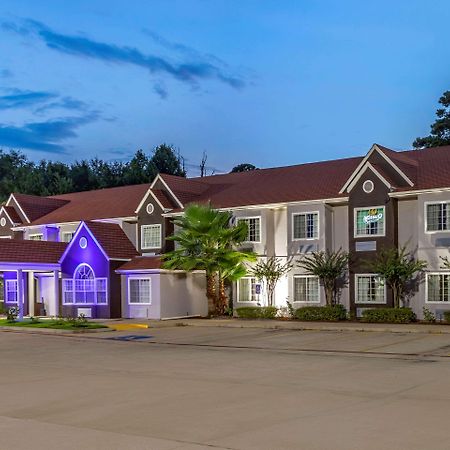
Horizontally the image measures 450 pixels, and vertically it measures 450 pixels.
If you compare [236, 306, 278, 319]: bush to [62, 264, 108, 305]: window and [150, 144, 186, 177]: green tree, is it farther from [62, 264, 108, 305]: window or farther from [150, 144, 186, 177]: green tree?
[150, 144, 186, 177]: green tree

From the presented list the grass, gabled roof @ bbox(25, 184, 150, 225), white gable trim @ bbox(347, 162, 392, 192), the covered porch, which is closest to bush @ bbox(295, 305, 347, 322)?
white gable trim @ bbox(347, 162, 392, 192)

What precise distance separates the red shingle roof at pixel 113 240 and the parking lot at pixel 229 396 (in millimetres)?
17332

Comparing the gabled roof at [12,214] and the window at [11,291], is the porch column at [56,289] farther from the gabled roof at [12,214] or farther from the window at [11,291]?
the gabled roof at [12,214]

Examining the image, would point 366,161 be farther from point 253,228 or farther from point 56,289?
point 56,289

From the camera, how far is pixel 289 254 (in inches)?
1500

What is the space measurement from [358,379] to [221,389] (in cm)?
314

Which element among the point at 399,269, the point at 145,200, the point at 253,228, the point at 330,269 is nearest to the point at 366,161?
the point at 330,269

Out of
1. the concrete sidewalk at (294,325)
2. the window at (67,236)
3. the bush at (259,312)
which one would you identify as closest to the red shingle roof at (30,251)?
the window at (67,236)

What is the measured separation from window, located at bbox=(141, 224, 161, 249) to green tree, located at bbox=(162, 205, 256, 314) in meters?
4.04

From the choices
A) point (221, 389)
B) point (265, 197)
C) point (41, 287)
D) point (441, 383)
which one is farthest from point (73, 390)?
point (41, 287)

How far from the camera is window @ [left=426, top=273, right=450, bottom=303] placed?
33.0 metres

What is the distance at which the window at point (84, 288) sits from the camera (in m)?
41.5

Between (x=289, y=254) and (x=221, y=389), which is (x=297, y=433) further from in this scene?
(x=289, y=254)

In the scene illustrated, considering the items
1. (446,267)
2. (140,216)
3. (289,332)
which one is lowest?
(289,332)
